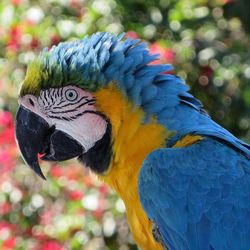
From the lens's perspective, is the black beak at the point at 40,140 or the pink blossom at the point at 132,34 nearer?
the black beak at the point at 40,140

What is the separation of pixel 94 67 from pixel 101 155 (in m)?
0.26

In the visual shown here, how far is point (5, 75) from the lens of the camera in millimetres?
3361

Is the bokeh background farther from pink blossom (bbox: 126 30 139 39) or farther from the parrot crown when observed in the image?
the parrot crown

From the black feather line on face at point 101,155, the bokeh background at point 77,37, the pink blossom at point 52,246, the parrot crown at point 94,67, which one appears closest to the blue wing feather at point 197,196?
the black feather line on face at point 101,155

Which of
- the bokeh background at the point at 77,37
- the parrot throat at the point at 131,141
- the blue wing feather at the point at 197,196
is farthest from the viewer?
the bokeh background at the point at 77,37

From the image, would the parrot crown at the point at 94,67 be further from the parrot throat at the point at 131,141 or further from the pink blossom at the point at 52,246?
the pink blossom at the point at 52,246

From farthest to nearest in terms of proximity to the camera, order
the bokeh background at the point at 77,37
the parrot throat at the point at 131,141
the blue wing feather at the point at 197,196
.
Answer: the bokeh background at the point at 77,37, the parrot throat at the point at 131,141, the blue wing feather at the point at 197,196

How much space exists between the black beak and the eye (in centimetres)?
10

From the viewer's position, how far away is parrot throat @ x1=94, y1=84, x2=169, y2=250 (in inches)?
84.7

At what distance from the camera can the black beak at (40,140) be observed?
2.20m

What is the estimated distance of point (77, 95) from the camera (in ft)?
7.18

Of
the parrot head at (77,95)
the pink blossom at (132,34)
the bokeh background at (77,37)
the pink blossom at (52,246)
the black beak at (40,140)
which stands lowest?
the pink blossom at (52,246)

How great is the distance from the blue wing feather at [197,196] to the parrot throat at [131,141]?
0.05 metres

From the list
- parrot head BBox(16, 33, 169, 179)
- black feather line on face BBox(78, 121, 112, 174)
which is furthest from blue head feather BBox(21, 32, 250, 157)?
black feather line on face BBox(78, 121, 112, 174)
